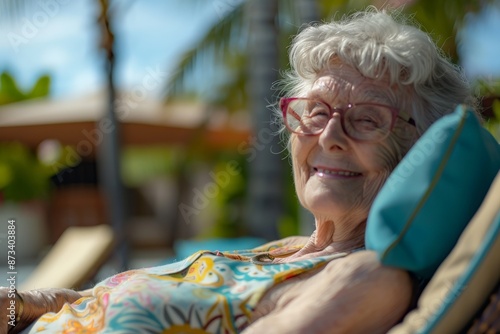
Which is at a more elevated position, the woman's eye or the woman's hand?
the woman's eye

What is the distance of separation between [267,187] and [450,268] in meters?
6.18

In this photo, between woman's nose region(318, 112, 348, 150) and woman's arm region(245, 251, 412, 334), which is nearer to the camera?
woman's arm region(245, 251, 412, 334)

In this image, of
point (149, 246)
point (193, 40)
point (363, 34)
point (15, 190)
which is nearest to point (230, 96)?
point (193, 40)

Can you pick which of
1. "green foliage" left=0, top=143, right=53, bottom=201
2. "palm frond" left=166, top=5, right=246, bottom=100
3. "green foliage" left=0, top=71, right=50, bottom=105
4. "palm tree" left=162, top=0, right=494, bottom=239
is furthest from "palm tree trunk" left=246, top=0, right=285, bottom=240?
"green foliage" left=0, top=71, right=50, bottom=105

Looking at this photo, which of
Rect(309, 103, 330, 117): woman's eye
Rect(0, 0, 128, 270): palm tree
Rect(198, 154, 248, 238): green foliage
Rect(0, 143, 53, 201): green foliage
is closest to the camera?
Rect(309, 103, 330, 117): woman's eye

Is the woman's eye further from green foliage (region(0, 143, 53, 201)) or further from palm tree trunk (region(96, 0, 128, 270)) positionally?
green foliage (region(0, 143, 53, 201))

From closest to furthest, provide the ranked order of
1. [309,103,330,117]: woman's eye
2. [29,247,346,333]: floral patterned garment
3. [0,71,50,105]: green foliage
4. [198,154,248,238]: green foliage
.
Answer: [29,247,346,333]: floral patterned garment
[309,103,330,117]: woman's eye
[198,154,248,238]: green foliage
[0,71,50,105]: green foliage

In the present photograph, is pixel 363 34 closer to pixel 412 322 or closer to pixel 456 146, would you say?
pixel 456 146

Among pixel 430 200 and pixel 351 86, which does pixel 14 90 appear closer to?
pixel 351 86

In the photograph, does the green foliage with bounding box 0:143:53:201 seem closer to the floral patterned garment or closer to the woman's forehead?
the woman's forehead

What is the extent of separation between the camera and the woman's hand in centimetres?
271

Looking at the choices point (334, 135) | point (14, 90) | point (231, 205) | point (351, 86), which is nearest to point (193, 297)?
point (334, 135)

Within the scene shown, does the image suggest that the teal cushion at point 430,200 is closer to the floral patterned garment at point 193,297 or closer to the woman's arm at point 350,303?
the woman's arm at point 350,303

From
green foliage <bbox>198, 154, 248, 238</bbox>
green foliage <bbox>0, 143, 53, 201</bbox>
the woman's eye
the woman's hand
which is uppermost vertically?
the woman's eye
